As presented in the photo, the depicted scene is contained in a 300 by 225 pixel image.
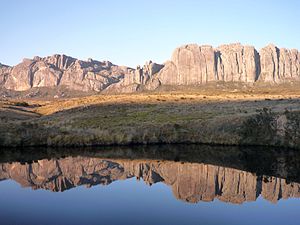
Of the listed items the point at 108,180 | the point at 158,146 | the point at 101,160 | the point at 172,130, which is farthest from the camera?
the point at 172,130

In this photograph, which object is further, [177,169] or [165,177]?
[177,169]

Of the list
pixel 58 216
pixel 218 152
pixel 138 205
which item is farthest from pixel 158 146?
pixel 58 216

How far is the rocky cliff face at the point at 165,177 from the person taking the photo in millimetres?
29925

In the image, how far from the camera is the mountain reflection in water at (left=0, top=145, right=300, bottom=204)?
31.0 metres

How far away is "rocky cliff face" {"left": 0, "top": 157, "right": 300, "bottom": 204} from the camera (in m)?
29.9

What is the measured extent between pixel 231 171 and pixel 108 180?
11.8m

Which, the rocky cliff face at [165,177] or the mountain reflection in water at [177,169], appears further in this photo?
the mountain reflection in water at [177,169]

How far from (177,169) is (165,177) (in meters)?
3.17

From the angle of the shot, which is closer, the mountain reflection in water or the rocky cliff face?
the rocky cliff face

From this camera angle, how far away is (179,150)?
4962cm

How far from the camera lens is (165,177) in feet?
118

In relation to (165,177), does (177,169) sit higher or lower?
higher

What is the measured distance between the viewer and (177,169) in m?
38.8

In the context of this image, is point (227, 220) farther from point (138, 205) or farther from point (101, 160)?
point (101, 160)
